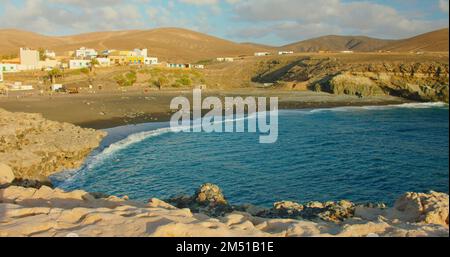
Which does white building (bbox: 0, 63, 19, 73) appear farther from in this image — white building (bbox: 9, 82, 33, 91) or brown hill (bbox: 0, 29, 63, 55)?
brown hill (bbox: 0, 29, 63, 55)

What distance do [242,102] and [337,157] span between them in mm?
28474

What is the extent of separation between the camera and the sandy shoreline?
37062mm

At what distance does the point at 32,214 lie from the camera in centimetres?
914

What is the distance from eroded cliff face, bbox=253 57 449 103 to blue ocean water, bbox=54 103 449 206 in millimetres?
22038

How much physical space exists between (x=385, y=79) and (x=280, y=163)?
44.8 meters

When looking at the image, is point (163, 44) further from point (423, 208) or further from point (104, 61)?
point (423, 208)

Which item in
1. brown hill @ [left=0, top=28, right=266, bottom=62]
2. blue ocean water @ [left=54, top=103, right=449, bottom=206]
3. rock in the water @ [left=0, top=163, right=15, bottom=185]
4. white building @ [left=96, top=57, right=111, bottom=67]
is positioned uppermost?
brown hill @ [left=0, top=28, right=266, bottom=62]

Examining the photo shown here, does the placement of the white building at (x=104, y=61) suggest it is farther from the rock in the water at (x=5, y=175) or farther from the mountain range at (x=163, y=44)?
the rock in the water at (x=5, y=175)

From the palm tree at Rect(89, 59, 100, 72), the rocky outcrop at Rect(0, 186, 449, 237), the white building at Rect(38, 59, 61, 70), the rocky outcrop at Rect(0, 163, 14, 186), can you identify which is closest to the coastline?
the rocky outcrop at Rect(0, 186, 449, 237)

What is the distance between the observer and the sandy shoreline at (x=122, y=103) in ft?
122

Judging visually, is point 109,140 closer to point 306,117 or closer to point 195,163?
point 195,163

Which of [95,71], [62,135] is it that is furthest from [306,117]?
[95,71]

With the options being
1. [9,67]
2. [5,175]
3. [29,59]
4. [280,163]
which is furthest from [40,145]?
[29,59]

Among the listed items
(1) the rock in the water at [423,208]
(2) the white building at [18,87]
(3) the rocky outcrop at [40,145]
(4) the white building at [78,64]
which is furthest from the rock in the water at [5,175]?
(4) the white building at [78,64]
